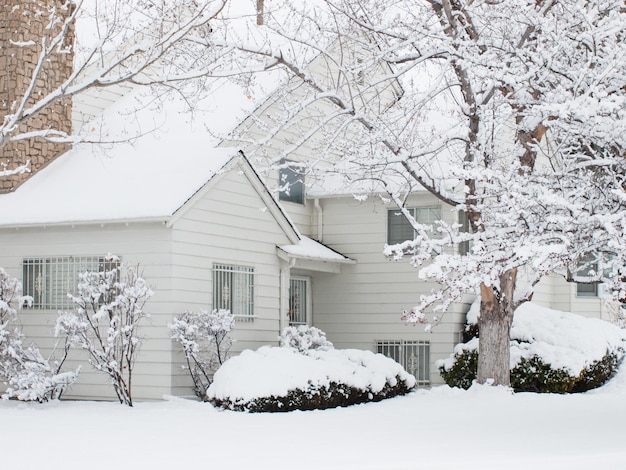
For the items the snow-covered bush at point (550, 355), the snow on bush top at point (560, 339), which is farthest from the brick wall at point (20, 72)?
the snow on bush top at point (560, 339)

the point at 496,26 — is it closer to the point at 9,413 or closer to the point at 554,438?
the point at 554,438

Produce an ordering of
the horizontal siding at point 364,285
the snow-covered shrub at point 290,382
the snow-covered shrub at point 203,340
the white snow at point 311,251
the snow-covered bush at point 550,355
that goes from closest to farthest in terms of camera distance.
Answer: the snow-covered shrub at point 290,382, the snow-covered shrub at point 203,340, the snow-covered bush at point 550,355, the white snow at point 311,251, the horizontal siding at point 364,285

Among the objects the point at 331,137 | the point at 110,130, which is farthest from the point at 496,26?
the point at 110,130

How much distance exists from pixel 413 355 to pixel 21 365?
8434 millimetres

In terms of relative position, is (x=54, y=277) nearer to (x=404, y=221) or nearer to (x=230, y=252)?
(x=230, y=252)

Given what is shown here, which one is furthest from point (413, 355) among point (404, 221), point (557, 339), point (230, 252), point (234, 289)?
point (230, 252)

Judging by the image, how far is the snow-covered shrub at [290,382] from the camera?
15.1 m

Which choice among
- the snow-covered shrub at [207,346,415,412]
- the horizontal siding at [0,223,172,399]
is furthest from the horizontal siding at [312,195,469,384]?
the horizontal siding at [0,223,172,399]

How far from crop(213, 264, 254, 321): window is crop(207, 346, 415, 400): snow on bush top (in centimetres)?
155

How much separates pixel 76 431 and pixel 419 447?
437 cm

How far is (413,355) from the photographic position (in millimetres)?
20875

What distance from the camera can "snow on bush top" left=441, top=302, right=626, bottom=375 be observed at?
714 inches

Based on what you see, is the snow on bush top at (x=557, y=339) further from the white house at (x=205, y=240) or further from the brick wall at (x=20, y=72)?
the brick wall at (x=20, y=72)

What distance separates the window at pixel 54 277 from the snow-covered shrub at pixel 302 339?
3548 millimetres
